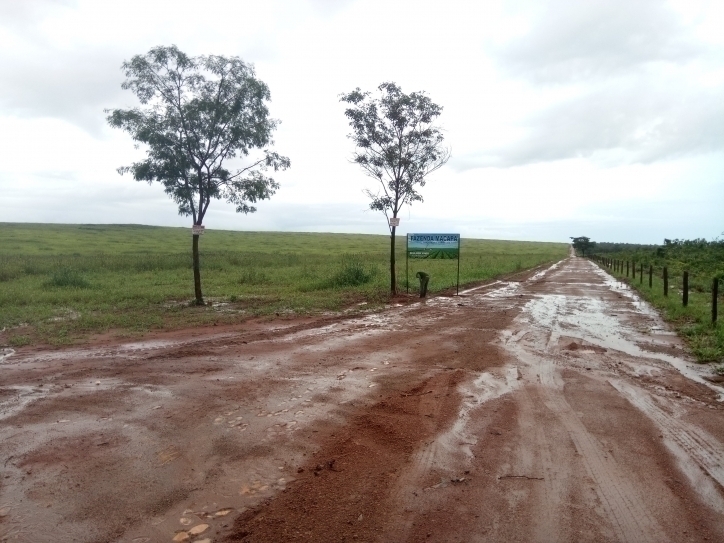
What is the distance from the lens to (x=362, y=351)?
31.3 ft

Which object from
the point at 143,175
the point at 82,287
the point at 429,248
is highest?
the point at 143,175

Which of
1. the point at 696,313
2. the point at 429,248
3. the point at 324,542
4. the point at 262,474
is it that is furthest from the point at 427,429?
the point at 429,248

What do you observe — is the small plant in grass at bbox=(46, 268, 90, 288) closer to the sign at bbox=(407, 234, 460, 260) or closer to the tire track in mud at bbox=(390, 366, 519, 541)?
the sign at bbox=(407, 234, 460, 260)

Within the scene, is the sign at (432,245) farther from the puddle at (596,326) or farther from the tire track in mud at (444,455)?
the tire track in mud at (444,455)

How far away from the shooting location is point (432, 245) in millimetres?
19453

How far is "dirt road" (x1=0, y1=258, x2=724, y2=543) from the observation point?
3822mm

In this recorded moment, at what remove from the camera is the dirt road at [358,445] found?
382 centimetres

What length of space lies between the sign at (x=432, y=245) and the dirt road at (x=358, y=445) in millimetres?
9623

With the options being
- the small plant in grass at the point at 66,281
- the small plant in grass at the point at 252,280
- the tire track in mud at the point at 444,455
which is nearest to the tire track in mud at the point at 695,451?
the tire track in mud at the point at 444,455

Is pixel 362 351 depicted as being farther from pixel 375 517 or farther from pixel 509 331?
pixel 375 517

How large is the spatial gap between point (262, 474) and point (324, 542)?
3.65 feet

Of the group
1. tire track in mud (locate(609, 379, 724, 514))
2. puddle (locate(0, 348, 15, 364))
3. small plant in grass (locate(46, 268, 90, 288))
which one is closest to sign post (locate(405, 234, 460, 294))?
small plant in grass (locate(46, 268, 90, 288))

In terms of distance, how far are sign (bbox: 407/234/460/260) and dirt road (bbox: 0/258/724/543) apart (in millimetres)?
9623

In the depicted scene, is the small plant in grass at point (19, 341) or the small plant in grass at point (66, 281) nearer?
the small plant in grass at point (19, 341)
